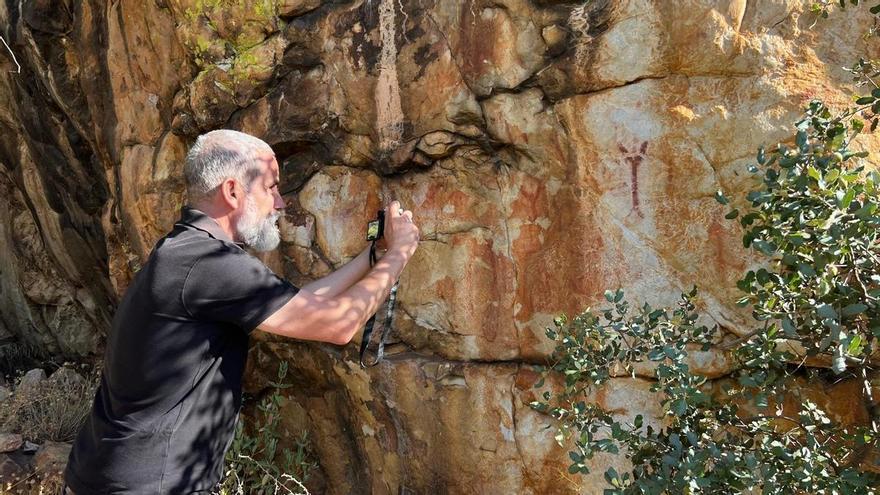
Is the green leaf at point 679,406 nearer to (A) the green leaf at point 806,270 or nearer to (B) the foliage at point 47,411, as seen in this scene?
(A) the green leaf at point 806,270

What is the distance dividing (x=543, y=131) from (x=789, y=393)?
1.22m

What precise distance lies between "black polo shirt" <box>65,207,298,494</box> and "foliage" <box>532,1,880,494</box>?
3.27ft

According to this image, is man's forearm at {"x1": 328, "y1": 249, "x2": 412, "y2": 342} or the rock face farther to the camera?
the rock face

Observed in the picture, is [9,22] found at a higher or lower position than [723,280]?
higher

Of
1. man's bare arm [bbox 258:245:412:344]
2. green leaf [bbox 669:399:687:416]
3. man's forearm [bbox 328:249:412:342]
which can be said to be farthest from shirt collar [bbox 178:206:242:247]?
green leaf [bbox 669:399:687:416]

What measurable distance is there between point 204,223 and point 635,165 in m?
1.48

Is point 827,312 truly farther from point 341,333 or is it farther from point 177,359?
point 177,359

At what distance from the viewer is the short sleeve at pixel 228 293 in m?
2.20

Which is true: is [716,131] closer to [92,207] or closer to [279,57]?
[279,57]

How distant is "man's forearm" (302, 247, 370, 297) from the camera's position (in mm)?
2631

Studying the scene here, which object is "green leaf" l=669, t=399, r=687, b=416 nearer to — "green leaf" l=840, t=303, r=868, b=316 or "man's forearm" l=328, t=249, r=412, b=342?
"green leaf" l=840, t=303, r=868, b=316

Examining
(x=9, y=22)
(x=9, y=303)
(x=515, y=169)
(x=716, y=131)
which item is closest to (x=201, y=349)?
(x=515, y=169)

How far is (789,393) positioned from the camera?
8.43 feet

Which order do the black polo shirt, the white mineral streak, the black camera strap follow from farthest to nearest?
1. the white mineral streak
2. the black camera strap
3. the black polo shirt
